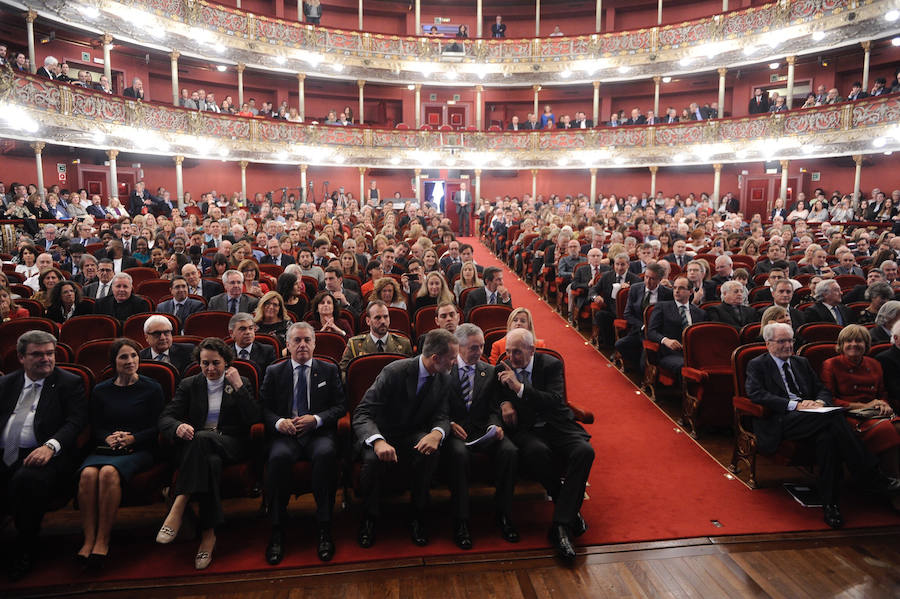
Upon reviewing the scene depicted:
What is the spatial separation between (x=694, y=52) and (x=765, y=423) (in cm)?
1654

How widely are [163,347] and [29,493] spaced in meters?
1.08

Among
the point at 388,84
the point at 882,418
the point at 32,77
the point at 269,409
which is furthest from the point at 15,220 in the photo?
the point at 388,84

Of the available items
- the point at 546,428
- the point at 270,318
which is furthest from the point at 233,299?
the point at 546,428

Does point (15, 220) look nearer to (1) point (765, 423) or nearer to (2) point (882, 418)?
(1) point (765, 423)

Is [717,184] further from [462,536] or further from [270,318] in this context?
[462,536]

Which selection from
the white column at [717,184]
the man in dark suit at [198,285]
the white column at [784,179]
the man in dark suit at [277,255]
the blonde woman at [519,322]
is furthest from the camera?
the white column at [717,184]

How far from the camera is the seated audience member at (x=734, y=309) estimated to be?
495 cm

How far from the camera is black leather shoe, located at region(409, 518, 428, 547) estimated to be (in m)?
3.08

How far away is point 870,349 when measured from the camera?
3.89m

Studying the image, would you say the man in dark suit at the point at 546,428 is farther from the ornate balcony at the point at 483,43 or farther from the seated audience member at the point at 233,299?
the ornate balcony at the point at 483,43

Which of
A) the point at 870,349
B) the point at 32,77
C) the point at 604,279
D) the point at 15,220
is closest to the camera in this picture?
the point at 870,349

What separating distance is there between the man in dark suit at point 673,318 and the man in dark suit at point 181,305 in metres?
3.89

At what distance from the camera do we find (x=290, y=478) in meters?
3.09

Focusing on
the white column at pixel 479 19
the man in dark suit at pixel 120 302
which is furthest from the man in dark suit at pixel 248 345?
the white column at pixel 479 19
